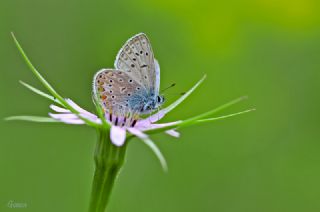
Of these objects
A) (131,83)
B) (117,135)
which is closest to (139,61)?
(131,83)

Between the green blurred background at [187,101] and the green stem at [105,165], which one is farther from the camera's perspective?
the green blurred background at [187,101]

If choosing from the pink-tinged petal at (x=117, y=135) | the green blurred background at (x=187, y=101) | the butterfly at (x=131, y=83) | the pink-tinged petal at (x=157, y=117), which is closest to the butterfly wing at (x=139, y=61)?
the butterfly at (x=131, y=83)

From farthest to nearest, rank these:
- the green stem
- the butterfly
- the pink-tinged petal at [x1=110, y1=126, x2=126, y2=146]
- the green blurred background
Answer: the green blurred background → the butterfly → the green stem → the pink-tinged petal at [x1=110, y1=126, x2=126, y2=146]

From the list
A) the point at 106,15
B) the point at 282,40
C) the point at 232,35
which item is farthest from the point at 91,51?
→ the point at 282,40

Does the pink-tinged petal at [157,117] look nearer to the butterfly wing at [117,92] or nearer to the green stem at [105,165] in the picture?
the butterfly wing at [117,92]

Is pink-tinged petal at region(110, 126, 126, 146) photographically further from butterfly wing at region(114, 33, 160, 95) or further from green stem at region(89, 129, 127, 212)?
butterfly wing at region(114, 33, 160, 95)

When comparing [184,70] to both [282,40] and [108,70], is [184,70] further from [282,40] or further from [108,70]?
[108,70]

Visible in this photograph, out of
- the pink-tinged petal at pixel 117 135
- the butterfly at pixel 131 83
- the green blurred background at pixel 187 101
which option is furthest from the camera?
the green blurred background at pixel 187 101

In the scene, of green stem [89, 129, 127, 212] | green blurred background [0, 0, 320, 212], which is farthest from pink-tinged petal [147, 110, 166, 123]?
green blurred background [0, 0, 320, 212]

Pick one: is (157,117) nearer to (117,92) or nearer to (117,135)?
(117,92)
